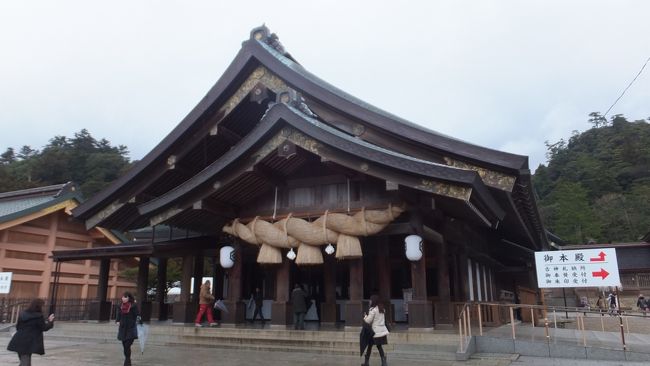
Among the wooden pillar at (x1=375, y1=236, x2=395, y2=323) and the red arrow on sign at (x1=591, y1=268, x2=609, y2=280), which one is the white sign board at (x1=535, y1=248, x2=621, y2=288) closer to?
the red arrow on sign at (x1=591, y1=268, x2=609, y2=280)

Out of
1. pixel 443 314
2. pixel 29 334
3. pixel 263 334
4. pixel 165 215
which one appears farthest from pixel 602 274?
pixel 165 215

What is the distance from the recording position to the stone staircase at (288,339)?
8828 millimetres

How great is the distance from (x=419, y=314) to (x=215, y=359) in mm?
4212

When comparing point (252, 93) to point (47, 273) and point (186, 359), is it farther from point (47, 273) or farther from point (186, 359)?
point (47, 273)

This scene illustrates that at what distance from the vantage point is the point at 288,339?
10047mm

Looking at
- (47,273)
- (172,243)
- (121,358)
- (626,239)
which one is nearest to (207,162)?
(172,243)

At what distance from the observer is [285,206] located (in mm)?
12117

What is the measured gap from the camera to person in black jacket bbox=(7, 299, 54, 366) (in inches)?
244

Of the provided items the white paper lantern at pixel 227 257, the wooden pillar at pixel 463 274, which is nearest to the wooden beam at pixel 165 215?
the white paper lantern at pixel 227 257

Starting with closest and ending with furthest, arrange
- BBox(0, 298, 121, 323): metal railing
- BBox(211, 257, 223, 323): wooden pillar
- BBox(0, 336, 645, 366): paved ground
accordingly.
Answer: BBox(0, 336, 645, 366): paved ground → BBox(211, 257, 223, 323): wooden pillar → BBox(0, 298, 121, 323): metal railing

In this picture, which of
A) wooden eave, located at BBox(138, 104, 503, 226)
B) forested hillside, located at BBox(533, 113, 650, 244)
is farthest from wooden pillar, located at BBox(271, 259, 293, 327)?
forested hillside, located at BBox(533, 113, 650, 244)

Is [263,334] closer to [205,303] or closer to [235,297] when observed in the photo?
[235,297]

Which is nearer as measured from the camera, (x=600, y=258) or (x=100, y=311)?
(x=600, y=258)

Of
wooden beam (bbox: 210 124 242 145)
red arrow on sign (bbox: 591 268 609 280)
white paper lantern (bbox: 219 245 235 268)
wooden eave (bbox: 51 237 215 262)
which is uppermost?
wooden beam (bbox: 210 124 242 145)
